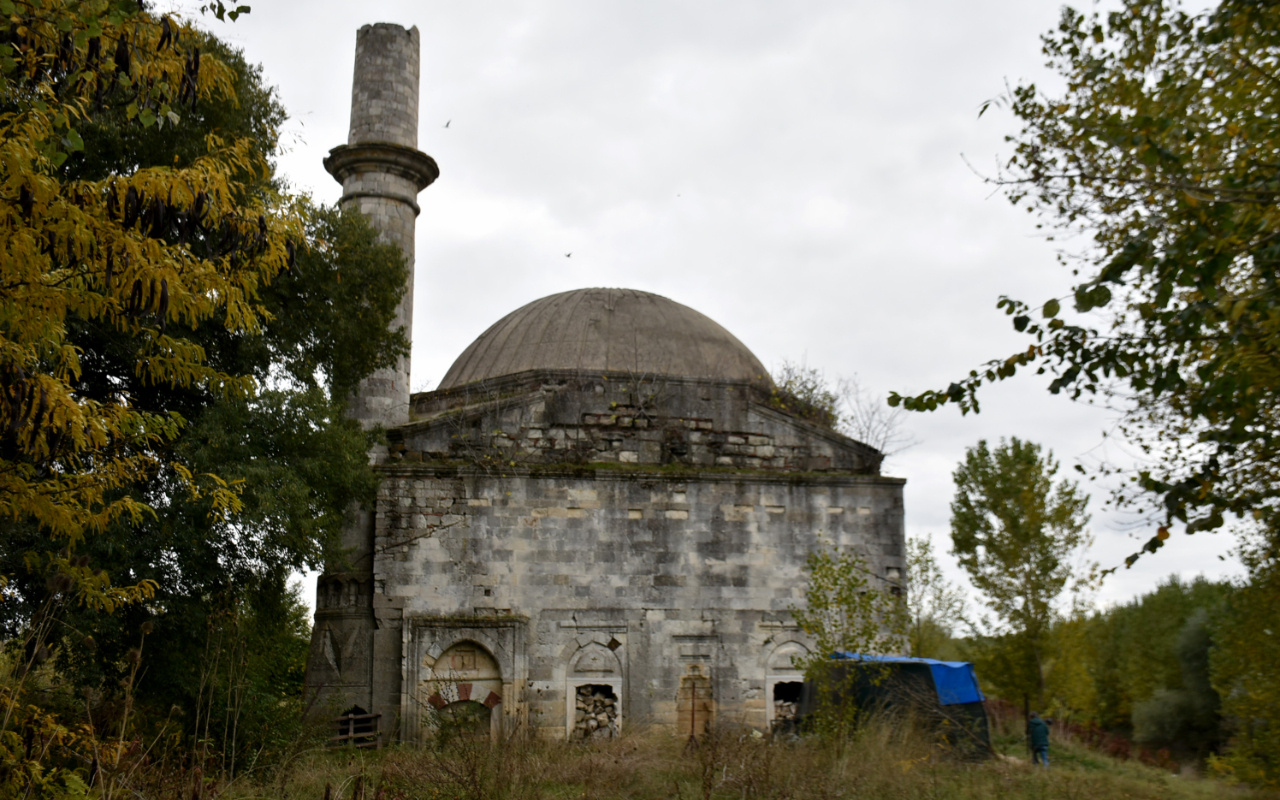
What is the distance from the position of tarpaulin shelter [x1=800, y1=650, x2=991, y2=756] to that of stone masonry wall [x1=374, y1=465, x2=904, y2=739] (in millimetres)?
1459

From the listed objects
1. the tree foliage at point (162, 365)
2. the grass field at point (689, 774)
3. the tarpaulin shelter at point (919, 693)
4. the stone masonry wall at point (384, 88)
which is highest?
the stone masonry wall at point (384, 88)

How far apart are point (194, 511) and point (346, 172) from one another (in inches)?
267

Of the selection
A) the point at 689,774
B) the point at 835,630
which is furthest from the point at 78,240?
the point at 835,630

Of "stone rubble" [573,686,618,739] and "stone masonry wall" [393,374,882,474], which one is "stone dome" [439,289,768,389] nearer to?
"stone masonry wall" [393,374,882,474]

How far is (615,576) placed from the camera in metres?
13.6

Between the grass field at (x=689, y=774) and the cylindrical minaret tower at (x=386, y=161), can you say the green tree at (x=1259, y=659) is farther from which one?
the cylindrical minaret tower at (x=386, y=161)

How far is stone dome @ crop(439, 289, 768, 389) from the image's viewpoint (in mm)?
16688

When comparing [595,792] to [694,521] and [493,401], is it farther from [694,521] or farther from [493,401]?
[493,401]

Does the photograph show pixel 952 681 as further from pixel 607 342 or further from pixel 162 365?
pixel 162 365

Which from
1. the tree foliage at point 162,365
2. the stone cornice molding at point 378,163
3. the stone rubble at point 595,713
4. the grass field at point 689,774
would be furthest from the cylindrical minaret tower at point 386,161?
the grass field at point 689,774

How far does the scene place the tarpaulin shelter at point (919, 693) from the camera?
11.2 meters

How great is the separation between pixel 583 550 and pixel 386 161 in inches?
254

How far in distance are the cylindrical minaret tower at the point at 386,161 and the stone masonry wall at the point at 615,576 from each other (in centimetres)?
183

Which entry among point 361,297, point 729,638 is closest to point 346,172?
point 361,297
